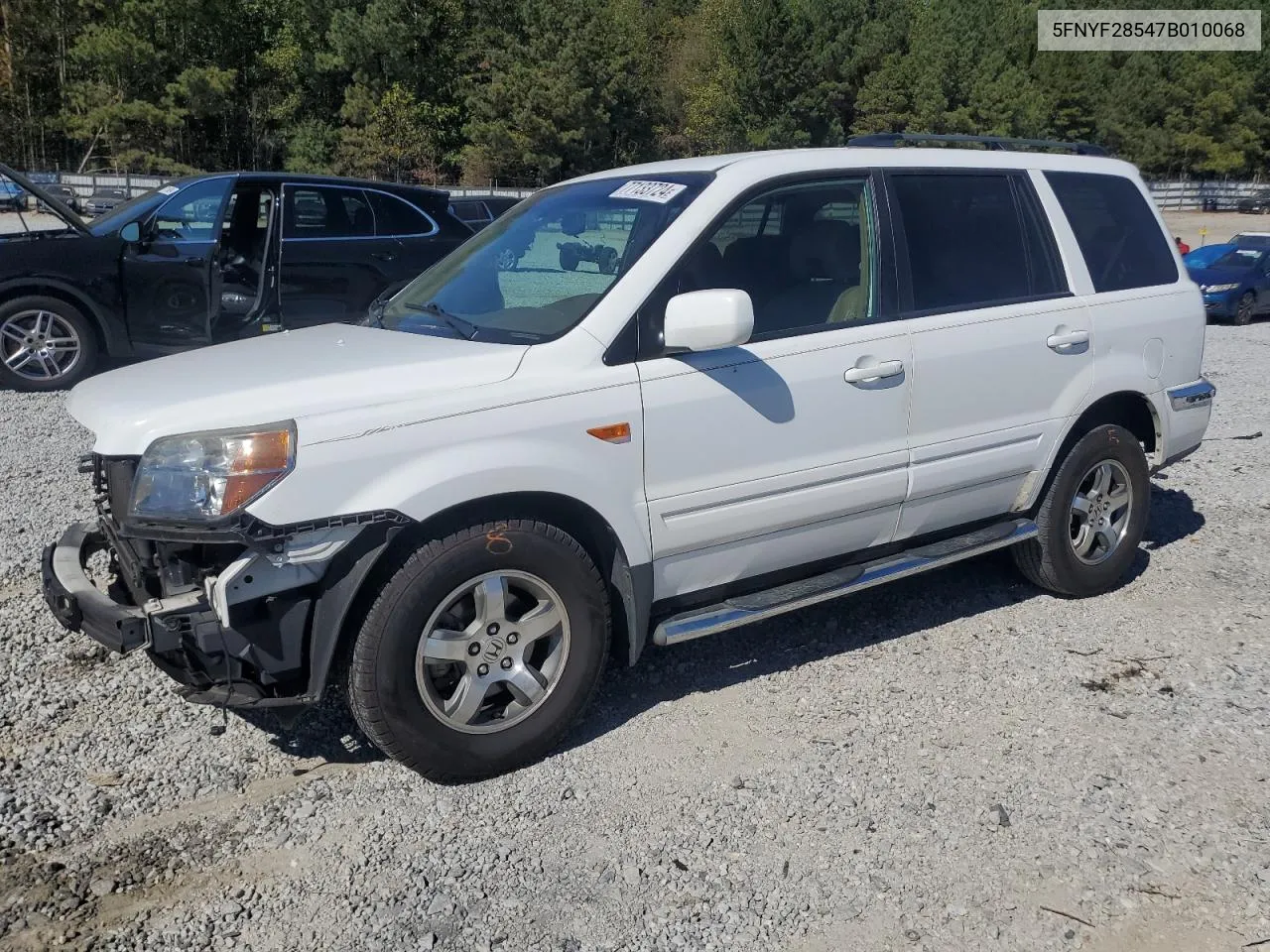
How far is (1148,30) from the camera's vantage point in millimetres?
68875

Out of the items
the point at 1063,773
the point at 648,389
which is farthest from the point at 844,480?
the point at 1063,773

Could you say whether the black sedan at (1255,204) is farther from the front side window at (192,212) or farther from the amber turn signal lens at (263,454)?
the amber turn signal lens at (263,454)

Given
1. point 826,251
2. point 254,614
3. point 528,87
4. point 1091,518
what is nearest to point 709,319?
point 826,251

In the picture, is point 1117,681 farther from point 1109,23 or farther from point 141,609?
point 1109,23

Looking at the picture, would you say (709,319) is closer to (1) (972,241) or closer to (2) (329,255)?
(1) (972,241)

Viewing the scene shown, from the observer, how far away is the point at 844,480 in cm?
412

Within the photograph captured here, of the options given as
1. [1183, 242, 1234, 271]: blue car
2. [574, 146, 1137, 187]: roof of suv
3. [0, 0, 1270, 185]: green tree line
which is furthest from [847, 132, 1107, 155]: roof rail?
[0, 0, 1270, 185]: green tree line

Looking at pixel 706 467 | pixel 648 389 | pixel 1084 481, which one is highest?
pixel 648 389

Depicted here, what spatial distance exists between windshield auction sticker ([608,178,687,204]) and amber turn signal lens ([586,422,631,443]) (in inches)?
35.1

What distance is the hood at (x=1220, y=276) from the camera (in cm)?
1753

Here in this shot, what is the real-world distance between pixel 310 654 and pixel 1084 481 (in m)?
3.58

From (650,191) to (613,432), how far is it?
1.04 m

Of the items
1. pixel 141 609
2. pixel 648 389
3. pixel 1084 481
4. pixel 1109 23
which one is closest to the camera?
pixel 141 609

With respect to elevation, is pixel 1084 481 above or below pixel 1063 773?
above
